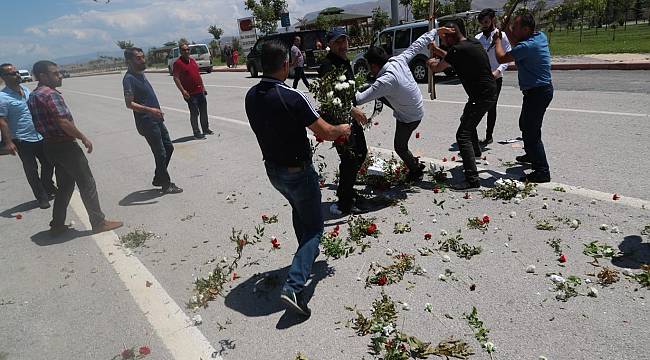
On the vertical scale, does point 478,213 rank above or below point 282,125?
below

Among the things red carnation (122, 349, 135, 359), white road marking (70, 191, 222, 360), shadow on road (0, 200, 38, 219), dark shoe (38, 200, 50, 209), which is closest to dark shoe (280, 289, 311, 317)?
white road marking (70, 191, 222, 360)

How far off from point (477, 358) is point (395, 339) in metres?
0.50

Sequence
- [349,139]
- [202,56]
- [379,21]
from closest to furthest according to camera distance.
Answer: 1. [349,139]
2. [379,21]
3. [202,56]

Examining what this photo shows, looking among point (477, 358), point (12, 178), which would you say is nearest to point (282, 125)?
point (477, 358)

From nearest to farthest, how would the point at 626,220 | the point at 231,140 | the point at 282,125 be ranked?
the point at 282,125
the point at 626,220
the point at 231,140

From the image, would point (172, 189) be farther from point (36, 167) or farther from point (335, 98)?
point (335, 98)

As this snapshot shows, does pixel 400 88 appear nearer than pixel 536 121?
Yes

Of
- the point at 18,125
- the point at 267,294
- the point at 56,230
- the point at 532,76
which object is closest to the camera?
the point at 267,294

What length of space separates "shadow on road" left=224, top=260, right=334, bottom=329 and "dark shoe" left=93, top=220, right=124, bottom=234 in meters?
2.43

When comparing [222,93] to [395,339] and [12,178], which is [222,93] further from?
A: [395,339]

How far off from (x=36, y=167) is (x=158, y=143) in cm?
186

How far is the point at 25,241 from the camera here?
5332 millimetres

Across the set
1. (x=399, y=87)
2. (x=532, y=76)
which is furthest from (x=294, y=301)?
(x=532, y=76)

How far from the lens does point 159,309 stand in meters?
3.58
